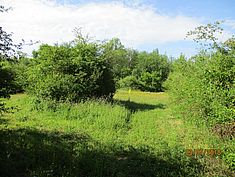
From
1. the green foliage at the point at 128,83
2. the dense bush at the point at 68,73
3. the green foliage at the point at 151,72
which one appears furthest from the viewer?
the green foliage at the point at 151,72

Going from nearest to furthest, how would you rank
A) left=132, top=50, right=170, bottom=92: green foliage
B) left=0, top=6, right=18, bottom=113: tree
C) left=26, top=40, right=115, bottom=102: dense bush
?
left=0, top=6, right=18, bottom=113: tree → left=26, top=40, right=115, bottom=102: dense bush → left=132, top=50, right=170, bottom=92: green foliage

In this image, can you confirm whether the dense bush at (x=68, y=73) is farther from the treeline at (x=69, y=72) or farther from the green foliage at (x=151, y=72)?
the green foliage at (x=151, y=72)

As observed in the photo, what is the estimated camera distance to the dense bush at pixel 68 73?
64.3 ft

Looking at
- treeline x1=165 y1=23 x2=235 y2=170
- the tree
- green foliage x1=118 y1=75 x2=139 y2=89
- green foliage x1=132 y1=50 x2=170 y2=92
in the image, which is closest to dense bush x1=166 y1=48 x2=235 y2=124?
treeline x1=165 y1=23 x2=235 y2=170

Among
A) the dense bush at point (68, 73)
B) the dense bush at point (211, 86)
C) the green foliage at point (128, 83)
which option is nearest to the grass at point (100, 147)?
the dense bush at point (211, 86)

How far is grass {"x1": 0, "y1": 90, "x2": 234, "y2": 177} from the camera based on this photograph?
8.08 meters

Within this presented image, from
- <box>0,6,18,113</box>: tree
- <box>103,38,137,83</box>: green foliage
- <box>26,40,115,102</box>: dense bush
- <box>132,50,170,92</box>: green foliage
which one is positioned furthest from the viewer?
<box>103,38,137,83</box>: green foliage

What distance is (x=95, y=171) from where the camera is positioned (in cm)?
799

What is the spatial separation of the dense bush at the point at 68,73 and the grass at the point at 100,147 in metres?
3.26

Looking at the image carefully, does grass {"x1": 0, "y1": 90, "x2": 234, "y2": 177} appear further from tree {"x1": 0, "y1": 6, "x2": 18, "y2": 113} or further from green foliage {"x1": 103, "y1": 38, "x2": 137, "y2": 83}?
green foliage {"x1": 103, "y1": 38, "x2": 137, "y2": 83}

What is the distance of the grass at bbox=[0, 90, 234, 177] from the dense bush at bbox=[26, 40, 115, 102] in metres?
3.26

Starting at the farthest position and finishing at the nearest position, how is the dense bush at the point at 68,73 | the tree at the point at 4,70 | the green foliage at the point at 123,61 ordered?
the green foliage at the point at 123,61 < the dense bush at the point at 68,73 < the tree at the point at 4,70
